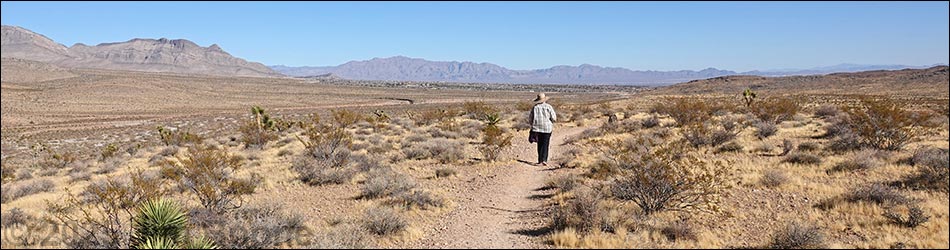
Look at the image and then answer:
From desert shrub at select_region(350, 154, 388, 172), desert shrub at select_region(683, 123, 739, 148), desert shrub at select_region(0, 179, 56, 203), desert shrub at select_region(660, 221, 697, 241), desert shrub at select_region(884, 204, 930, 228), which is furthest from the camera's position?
desert shrub at select_region(683, 123, 739, 148)

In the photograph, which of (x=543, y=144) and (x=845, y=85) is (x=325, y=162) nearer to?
(x=543, y=144)

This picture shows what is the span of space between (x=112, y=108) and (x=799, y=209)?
223 ft

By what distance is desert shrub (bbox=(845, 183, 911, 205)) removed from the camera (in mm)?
7262

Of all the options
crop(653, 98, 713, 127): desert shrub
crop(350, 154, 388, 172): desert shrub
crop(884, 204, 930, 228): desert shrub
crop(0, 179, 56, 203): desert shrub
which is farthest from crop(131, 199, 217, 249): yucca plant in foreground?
crop(653, 98, 713, 127): desert shrub

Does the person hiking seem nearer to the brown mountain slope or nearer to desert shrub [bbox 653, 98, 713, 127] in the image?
desert shrub [bbox 653, 98, 713, 127]

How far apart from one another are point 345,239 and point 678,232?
4.39 m

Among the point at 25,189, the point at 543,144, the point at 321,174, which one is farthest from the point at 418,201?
the point at 25,189

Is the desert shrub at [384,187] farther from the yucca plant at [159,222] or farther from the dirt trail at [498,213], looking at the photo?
the yucca plant at [159,222]

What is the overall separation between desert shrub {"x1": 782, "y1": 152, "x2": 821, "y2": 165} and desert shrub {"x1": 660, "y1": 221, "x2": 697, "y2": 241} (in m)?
6.32

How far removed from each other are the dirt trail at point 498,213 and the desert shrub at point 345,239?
28.8 inches

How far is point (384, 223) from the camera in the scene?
6.91m

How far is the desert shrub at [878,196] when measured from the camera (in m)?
7.26

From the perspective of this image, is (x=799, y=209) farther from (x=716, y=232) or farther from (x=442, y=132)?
(x=442, y=132)

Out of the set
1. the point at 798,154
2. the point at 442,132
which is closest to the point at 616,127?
the point at 442,132
